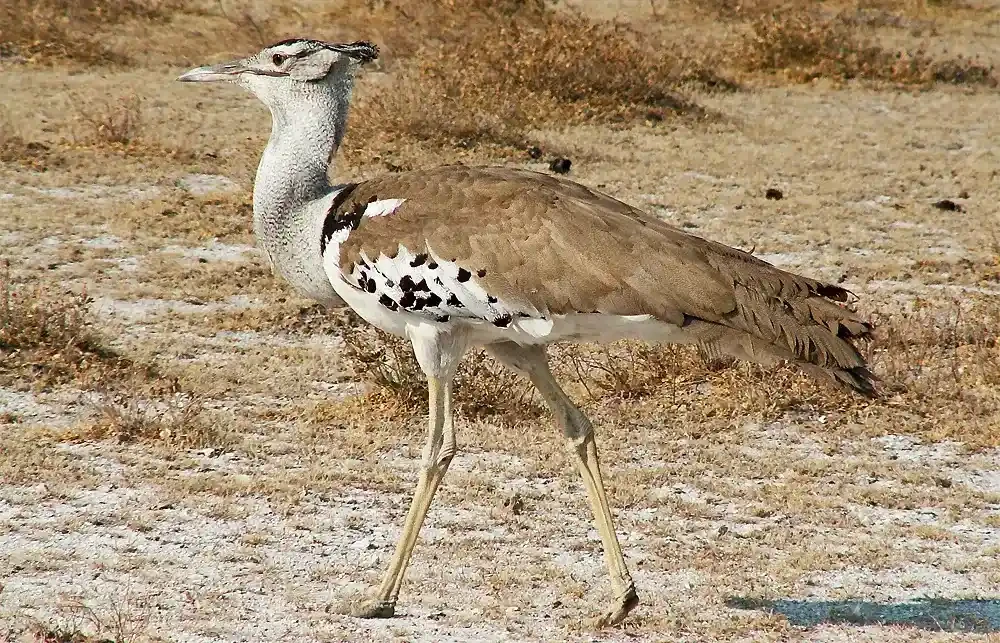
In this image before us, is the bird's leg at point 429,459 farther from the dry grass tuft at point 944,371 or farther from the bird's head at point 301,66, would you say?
the dry grass tuft at point 944,371

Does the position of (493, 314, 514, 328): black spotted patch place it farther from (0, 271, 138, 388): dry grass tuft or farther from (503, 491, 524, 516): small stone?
(0, 271, 138, 388): dry grass tuft

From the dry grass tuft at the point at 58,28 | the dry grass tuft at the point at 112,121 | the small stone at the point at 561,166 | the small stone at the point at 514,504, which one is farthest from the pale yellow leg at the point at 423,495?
the dry grass tuft at the point at 58,28

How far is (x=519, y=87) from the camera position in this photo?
12.0 metres

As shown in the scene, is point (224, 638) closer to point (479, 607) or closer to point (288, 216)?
point (479, 607)

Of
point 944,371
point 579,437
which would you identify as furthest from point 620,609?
point 944,371

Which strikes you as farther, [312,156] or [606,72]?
[606,72]

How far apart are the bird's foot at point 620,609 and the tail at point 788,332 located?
84cm

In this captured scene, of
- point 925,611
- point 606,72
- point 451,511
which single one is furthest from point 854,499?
point 606,72

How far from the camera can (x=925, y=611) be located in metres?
4.81

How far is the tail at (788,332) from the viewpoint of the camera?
4266 millimetres

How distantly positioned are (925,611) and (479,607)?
1463 mm

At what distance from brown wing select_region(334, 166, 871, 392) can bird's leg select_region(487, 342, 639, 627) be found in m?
0.42

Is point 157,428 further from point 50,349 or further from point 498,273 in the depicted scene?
point 498,273

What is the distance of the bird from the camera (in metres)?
4.32
